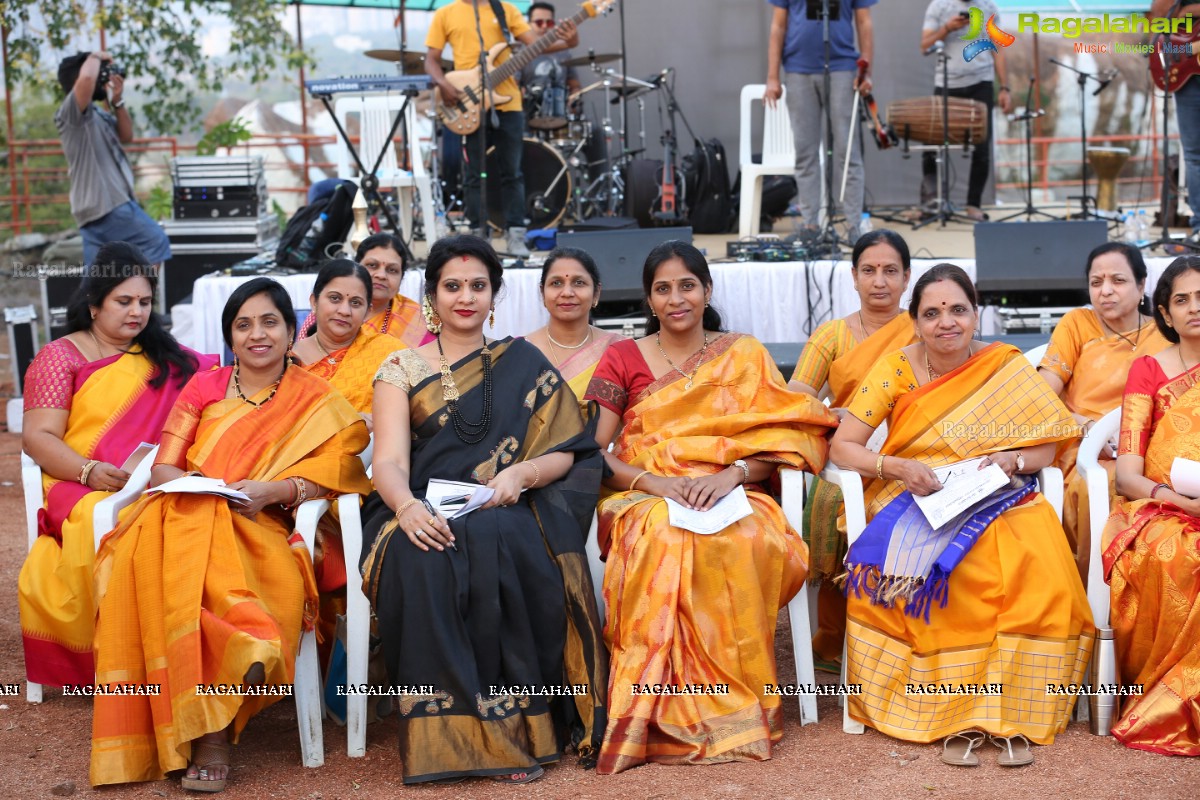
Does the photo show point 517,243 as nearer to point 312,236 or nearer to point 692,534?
point 312,236

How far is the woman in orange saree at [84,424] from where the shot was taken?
3.85 meters

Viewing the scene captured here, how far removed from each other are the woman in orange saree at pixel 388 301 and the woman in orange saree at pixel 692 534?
1108 mm

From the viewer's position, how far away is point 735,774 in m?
3.24

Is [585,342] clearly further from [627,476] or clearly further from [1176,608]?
[1176,608]

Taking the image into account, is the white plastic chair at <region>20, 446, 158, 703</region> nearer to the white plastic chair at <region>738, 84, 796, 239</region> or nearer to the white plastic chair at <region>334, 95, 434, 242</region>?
the white plastic chair at <region>334, 95, 434, 242</region>

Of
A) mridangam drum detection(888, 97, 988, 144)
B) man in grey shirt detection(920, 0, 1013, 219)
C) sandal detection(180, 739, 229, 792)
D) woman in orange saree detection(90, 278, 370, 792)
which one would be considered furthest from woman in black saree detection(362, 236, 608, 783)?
mridangam drum detection(888, 97, 988, 144)

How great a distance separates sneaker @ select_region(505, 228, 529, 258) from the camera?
25.0 feet

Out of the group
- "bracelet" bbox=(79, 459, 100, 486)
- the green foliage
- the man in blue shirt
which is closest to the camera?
"bracelet" bbox=(79, 459, 100, 486)

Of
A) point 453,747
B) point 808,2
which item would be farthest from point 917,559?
point 808,2

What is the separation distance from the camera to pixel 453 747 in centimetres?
323

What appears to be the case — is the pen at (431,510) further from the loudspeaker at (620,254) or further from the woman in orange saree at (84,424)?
the loudspeaker at (620,254)

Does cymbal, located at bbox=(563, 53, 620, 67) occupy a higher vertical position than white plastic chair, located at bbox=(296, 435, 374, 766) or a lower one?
higher

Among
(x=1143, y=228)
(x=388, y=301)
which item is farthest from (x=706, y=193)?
(x=388, y=301)

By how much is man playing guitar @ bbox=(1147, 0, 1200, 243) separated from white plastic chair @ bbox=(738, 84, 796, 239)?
241cm
